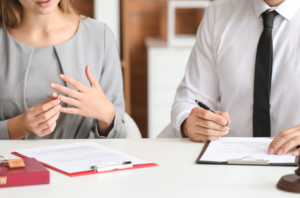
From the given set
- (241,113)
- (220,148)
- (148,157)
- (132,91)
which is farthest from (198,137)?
(132,91)

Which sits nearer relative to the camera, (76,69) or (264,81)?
(264,81)

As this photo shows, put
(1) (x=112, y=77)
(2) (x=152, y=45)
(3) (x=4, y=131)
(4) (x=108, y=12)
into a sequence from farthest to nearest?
(2) (x=152, y=45)
(4) (x=108, y=12)
(1) (x=112, y=77)
(3) (x=4, y=131)

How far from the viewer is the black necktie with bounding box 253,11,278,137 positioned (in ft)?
4.62

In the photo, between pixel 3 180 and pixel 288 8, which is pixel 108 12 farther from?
pixel 3 180

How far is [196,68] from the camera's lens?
159 cm

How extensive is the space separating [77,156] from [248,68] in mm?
802

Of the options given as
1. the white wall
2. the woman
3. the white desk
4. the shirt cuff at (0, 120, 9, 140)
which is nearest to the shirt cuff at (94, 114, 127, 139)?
the woman

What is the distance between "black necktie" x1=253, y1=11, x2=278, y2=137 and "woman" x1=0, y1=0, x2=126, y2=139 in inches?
20.8

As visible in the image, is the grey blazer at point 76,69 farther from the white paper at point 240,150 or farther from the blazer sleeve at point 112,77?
the white paper at point 240,150

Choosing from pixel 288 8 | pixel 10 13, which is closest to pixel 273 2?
pixel 288 8

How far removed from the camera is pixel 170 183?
825 mm

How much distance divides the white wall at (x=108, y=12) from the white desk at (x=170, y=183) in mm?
2136

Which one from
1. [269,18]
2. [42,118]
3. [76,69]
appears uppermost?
[269,18]

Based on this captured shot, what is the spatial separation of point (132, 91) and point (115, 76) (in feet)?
7.24
